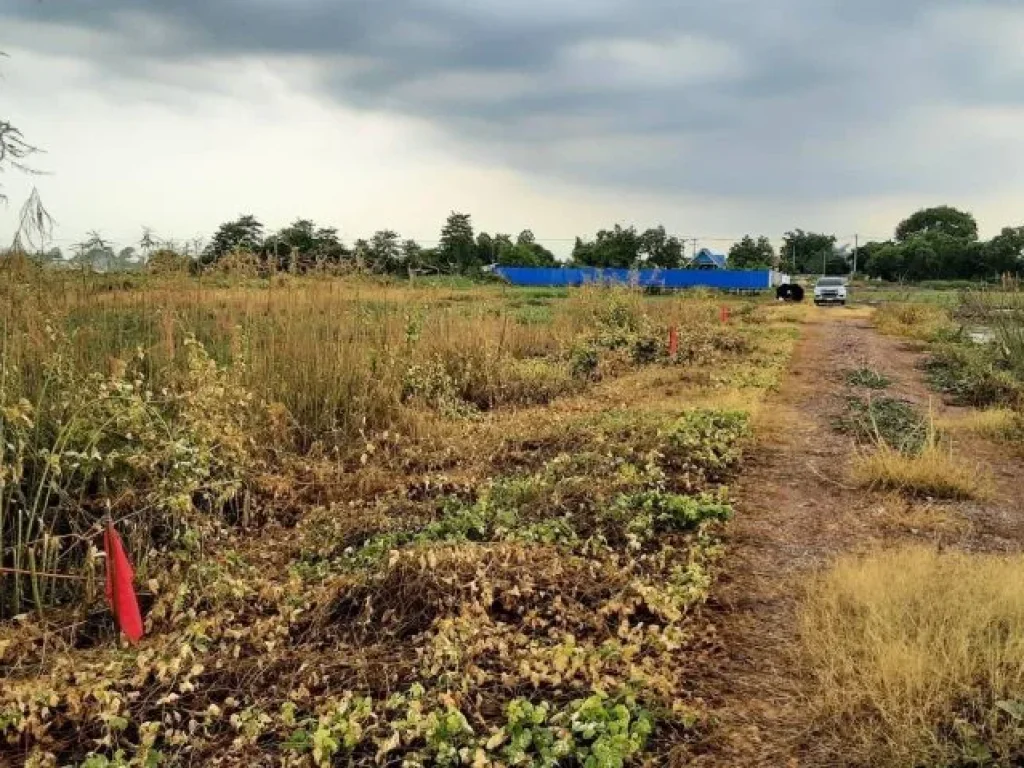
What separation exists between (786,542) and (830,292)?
32.1 meters

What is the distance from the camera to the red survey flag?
2.95 meters

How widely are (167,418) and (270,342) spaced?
1577 millimetres

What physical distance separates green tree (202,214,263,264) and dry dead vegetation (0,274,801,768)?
37 cm

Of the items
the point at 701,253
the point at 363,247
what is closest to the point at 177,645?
the point at 363,247

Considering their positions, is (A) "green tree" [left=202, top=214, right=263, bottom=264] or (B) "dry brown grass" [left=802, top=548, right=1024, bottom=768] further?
(A) "green tree" [left=202, top=214, right=263, bottom=264]

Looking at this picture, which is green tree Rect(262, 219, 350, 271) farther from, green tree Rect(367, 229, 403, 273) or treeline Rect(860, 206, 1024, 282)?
treeline Rect(860, 206, 1024, 282)

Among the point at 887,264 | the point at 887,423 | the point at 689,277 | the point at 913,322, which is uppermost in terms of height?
the point at 887,264

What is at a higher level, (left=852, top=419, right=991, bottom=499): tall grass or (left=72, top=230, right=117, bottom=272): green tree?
(left=72, top=230, right=117, bottom=272): green tree

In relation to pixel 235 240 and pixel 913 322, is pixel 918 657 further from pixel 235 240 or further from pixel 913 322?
pixel 913 322

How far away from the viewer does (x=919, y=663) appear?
2.48 m

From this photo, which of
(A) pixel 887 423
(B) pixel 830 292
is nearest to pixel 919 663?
(A) pixel 887 423

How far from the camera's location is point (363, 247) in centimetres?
766

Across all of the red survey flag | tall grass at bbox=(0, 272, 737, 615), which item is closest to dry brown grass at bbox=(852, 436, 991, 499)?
tall grass at bbox=(0, 272, 737, 615)

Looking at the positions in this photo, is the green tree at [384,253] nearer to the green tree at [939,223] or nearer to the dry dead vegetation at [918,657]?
the dry dead vegetation at [918,657]
